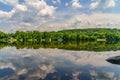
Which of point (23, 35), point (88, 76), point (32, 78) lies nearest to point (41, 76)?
point (32, 78)

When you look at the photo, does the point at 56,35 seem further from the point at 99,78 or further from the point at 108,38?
the point at 99,78

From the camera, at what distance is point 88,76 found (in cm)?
2486


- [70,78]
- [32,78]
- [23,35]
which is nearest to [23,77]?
[32,78]

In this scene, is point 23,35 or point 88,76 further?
point 23,35

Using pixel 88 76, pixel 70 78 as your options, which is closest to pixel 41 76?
pixel 70 78

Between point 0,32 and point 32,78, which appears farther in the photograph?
point 0,32

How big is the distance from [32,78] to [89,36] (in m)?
139

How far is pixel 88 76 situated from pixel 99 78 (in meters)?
1.30

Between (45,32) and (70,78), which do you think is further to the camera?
(45,32)

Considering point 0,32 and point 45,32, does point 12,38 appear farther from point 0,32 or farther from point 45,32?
point 45,32

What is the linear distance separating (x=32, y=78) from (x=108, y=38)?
142085 millimetres

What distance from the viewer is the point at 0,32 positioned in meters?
166

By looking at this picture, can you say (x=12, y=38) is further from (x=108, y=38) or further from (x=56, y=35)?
(x=108, y=38)

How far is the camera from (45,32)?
168 meters
